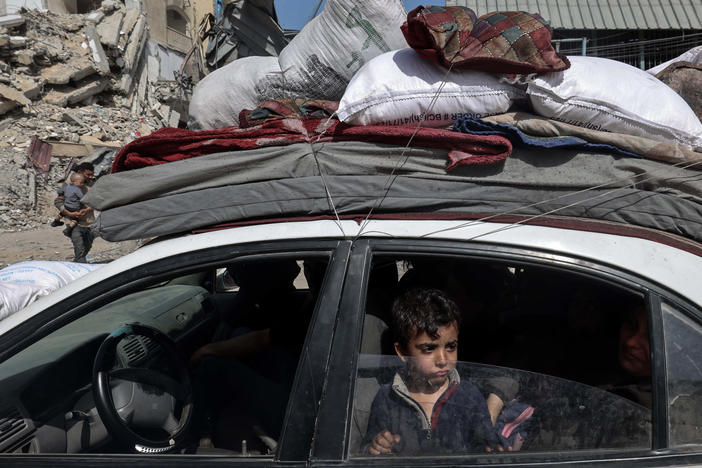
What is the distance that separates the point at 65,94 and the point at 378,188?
20308 mm

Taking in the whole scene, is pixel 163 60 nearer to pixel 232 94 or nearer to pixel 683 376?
pixel 232 94

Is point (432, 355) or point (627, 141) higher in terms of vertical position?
point (627, 141)

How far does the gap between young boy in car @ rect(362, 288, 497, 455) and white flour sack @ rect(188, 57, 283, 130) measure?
1.37m

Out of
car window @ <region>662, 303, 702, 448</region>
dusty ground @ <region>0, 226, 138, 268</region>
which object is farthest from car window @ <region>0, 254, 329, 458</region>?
dusty ground @ <region>0, 226, 138, 268</region>

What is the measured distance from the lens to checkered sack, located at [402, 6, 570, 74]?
162cm

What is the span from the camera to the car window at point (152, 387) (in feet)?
5.08

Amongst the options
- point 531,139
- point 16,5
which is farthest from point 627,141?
point 16,5

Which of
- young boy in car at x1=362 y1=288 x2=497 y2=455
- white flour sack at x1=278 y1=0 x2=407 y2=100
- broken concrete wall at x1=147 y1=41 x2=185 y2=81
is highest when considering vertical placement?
broken concrete wall at x1=147 y1=41 x2=185 y2=81

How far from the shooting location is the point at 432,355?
1439mm

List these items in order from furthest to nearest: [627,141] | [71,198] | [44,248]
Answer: [44,248]
[71,198]
[627,141]

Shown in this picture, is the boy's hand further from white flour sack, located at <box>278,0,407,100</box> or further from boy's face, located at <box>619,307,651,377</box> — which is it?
white flour sack, located at <box>278,0,407,100</box>

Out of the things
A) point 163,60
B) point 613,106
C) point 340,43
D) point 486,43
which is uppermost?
point 163,60

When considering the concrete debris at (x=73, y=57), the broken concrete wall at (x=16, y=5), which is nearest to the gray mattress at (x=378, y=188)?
the concrete debris at (x=73, y=57)

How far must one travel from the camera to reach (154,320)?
2373 mm
